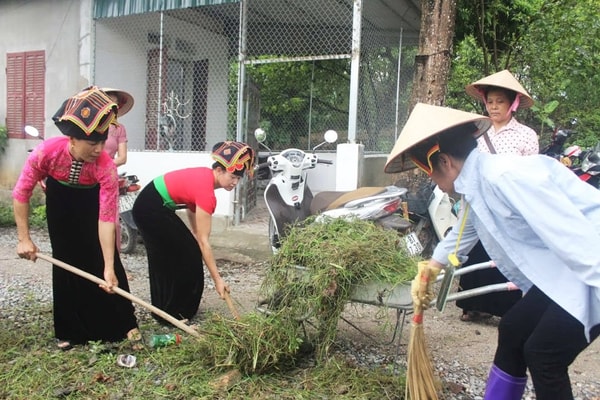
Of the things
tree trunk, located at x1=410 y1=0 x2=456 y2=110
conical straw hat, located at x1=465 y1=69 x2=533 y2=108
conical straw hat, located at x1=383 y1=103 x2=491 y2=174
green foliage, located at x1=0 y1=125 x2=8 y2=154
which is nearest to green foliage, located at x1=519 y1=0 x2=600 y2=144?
tree trunk, located at x1=410 y1=0 x2=456 y2=110

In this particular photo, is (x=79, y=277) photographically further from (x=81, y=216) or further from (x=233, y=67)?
(x=233, y=67)

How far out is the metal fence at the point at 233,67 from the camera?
26.4 ft

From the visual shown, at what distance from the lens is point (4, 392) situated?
2.90 m

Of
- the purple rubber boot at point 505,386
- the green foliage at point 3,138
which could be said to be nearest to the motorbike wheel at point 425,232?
the purple rubber boot at point 505,386

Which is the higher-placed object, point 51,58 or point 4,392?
point 51,58

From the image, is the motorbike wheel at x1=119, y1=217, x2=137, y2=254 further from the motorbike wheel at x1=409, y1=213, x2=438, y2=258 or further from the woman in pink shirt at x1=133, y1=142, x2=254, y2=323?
the motorbike wheel at x1=409, y1=213, x2=438, y2=258

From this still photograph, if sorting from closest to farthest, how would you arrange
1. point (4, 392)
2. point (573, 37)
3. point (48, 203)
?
point (4, 392) → point (48, 203) → point (573, 37)

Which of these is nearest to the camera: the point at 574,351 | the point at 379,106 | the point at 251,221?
the point at 574,351

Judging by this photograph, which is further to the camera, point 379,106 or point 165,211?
point 379,106

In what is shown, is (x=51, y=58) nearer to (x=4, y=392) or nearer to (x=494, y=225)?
(x=4, y=392)

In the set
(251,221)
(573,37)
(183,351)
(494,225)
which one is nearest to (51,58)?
(251,221)

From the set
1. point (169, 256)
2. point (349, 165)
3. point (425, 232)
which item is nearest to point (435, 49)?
point (349, 165)

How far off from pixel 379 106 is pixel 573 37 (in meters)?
5.92

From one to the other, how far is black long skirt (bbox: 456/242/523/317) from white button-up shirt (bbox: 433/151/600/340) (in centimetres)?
217
